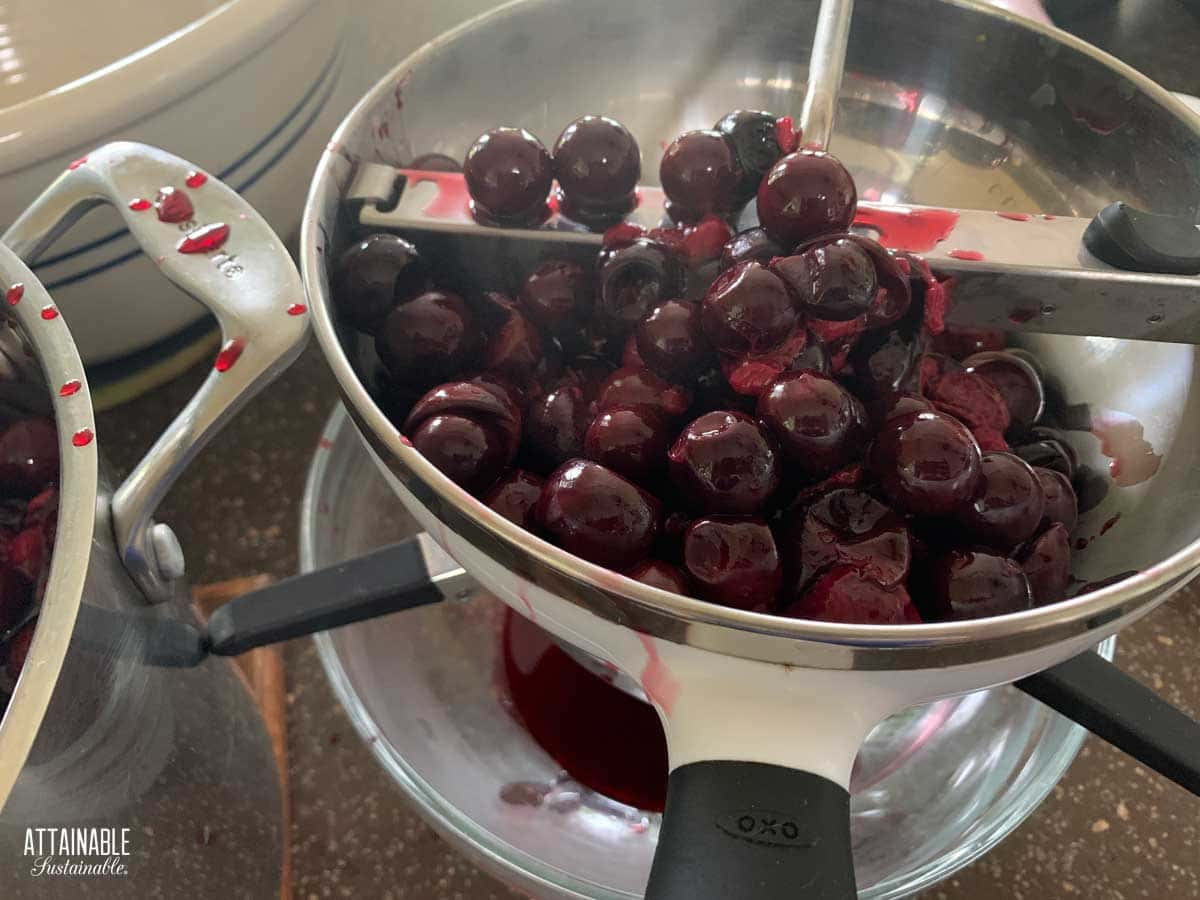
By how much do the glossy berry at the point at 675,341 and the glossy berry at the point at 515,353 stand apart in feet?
0.18

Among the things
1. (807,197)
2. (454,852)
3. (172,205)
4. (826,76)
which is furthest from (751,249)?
(454,852)

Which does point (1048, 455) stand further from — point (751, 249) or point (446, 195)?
point (446, 195)

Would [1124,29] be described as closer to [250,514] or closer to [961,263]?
[961,263]

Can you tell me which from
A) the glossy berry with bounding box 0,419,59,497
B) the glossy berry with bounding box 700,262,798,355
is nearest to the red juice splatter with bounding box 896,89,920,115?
the glossy berry with bounding box 700,262,798,355

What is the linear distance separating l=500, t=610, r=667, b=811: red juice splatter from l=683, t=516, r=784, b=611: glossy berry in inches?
8.0

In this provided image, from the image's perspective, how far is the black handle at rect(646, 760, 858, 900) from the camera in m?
0.27

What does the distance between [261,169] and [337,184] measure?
20 cm

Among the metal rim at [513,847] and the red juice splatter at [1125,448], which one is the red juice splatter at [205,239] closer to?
the metal rim at [513,847]

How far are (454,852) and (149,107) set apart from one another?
15.9 inches

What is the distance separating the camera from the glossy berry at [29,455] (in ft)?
1.11

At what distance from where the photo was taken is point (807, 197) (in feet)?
1.26

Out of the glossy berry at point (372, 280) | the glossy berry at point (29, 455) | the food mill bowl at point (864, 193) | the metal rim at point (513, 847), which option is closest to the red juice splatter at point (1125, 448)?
the food mill bowl at point (864, 193)

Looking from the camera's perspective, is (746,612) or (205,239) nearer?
(746,612)

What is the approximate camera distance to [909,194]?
0.54 m
